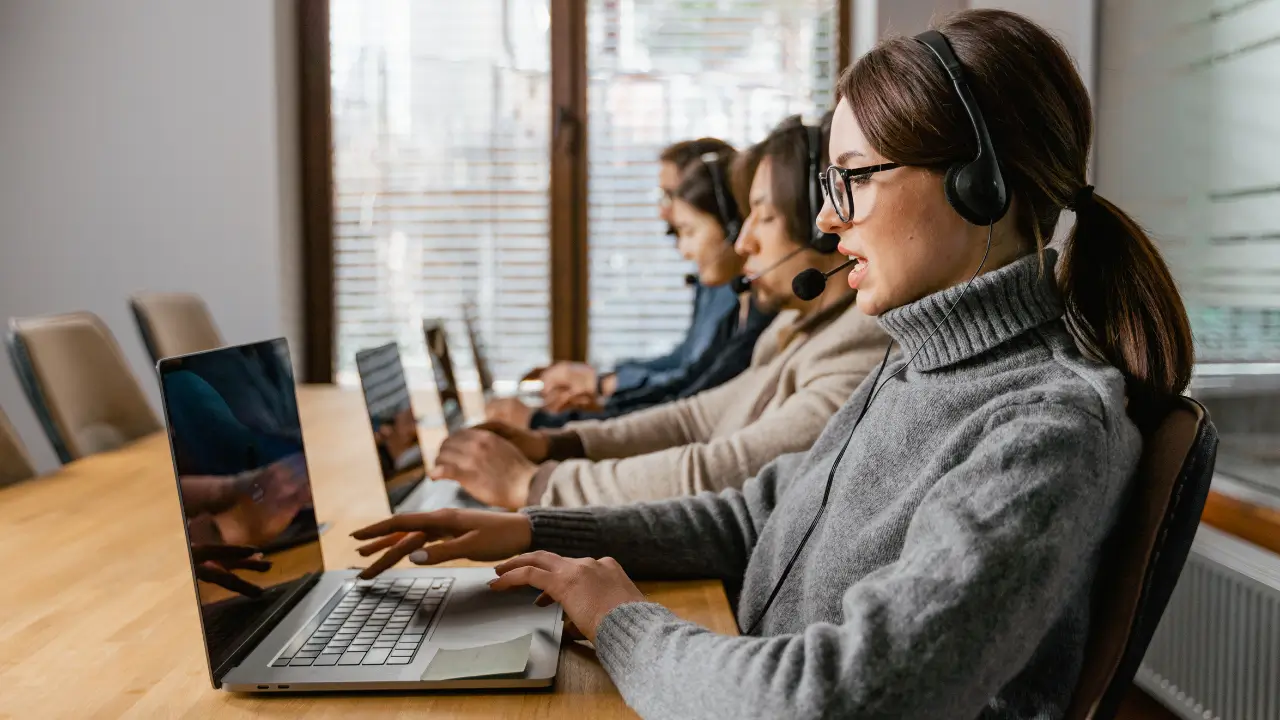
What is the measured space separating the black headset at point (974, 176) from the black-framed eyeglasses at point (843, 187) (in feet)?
0.24

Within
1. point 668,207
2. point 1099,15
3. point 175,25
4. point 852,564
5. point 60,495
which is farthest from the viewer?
point 175,25

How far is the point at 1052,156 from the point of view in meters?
0.78

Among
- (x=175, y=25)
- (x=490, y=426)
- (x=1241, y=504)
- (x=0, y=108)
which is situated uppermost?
(x=175, y=25)

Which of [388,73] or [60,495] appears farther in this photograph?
[388,73]

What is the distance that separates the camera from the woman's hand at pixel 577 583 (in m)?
0.82

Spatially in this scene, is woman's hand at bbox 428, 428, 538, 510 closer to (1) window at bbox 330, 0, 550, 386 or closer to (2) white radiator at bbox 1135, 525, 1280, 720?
(2) white radiator at bbox 1135, 525, 1280, 720

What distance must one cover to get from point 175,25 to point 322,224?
0.77 m

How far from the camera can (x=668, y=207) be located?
2.68 m

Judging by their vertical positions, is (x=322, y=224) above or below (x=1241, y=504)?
above

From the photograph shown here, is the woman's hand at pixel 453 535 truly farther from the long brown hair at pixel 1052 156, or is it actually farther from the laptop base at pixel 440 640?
the long brown hair at pixel 1052 156

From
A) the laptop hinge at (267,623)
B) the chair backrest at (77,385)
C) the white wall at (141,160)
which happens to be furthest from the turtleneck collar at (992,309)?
the white wall at (141,160)

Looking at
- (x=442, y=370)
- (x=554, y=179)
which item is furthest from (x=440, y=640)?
(x=554, y=179)

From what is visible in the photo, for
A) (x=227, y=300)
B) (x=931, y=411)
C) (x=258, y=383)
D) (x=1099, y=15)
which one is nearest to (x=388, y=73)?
(x=227, y=300)

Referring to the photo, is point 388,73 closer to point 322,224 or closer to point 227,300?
point 322,224
